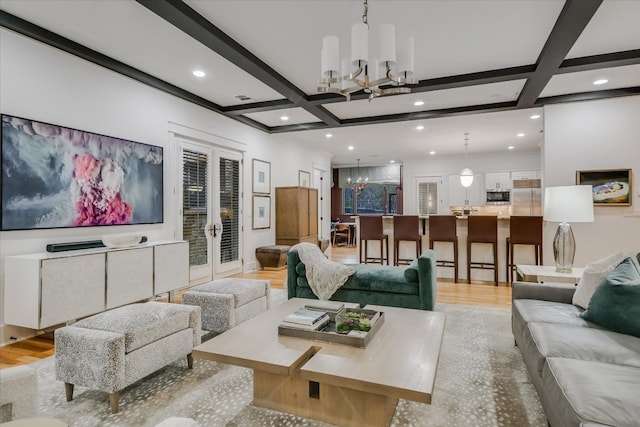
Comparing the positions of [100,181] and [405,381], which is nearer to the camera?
[405,381]

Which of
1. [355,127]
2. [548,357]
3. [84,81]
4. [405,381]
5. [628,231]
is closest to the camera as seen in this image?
[405,381]

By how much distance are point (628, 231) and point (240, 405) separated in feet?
18.0

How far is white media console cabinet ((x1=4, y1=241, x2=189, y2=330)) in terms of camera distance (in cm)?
289

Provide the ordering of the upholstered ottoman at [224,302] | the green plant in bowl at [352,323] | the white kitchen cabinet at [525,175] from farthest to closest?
the white kitchen cabinet at [525,175] → the upholstered ottoman at [224,302] → the green plant in bowl at [352,323]

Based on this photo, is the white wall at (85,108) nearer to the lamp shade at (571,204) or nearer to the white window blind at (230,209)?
the white window blind at (230,209)

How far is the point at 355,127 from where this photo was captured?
269 inches

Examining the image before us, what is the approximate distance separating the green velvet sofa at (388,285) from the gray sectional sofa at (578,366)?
0.96 metres

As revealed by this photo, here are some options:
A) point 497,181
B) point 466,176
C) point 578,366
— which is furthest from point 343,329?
point 497,181

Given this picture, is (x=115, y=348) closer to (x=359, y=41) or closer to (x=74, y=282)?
(x=74, y=282)

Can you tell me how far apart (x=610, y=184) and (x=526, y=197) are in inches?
159

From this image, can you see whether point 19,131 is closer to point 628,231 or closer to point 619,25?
point 619,25

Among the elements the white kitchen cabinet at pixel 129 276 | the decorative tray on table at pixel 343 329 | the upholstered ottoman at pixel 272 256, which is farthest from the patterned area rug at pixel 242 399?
the upholstered ottoman at pixel 272 256

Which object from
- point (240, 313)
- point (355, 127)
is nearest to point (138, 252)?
point (240, 313)

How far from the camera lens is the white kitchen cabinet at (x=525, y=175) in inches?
372
